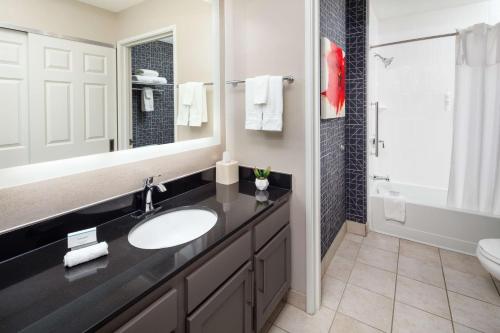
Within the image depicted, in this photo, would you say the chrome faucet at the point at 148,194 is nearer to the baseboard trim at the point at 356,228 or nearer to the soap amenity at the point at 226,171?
the soap amenity at the point at 226,171

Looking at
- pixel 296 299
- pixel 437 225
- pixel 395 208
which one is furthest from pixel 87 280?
pixel 437 225

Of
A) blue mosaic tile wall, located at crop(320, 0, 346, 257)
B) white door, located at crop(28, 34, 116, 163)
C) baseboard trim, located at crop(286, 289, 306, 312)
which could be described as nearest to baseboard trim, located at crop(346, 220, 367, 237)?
blue mosaic tile wall, located at crop(320, 0, 346, 257)

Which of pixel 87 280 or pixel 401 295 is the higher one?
pixel 87 280

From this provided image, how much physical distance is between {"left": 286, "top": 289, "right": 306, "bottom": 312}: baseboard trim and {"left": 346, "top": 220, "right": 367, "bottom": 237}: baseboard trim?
1.32 meters

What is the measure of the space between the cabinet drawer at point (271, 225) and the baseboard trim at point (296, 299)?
0.52m

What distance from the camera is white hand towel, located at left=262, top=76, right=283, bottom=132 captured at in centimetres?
162

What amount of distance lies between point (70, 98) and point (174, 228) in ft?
2.48

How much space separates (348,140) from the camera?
2.80 metres

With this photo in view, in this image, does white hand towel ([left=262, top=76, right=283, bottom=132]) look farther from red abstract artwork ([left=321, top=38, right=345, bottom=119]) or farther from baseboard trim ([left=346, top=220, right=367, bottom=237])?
baseboard trim ([left=346, top=220, right=367, bottom=237])

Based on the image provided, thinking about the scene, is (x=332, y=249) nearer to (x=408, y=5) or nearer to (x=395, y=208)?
(x=395, y=208)

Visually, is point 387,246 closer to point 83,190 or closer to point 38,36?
point 83,190

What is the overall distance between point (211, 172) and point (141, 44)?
861 millimetres

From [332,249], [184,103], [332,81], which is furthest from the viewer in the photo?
[332,249]

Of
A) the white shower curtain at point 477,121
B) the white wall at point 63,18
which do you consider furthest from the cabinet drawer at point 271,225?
the white shower curtain at point 477,121
